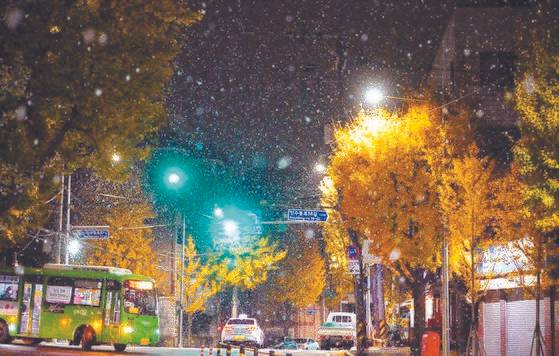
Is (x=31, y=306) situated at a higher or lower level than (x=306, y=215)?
lower

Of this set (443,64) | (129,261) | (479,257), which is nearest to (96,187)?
(129,261)

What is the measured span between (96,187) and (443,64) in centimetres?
2564

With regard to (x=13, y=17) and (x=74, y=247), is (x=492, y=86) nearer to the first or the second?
(x=13, y=17)

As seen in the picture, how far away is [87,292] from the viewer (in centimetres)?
3170

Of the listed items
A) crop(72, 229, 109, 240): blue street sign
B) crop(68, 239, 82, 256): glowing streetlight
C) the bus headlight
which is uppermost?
crop(68, 239, 82, 256): glowing streetlight

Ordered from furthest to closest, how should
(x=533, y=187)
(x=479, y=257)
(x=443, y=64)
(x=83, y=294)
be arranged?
(x=443, y=64)
(x=83, y=294)
(x=479, y=257)
(x=533, y=187)

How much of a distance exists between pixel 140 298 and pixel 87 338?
2.51 meters

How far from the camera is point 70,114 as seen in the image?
693 inches

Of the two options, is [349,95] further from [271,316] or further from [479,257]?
[271,316]

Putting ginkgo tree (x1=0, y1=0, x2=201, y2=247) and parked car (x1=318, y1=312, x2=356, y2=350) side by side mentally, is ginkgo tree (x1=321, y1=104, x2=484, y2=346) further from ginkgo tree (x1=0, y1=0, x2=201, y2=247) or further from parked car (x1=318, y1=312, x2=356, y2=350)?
parked car (x1=318, y1=312, x2=356, y2=350)

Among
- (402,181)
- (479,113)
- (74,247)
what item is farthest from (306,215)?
(74,247)

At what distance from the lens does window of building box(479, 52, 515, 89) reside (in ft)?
111

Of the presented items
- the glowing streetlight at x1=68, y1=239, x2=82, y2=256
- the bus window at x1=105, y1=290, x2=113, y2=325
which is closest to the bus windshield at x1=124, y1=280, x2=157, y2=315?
the bus window at x1=105, y1=290, x2=113, y2=325

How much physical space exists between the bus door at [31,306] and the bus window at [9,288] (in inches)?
19.3
